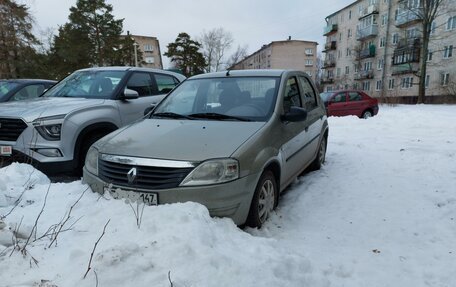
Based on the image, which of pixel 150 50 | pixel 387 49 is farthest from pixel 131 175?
pixel 150 50

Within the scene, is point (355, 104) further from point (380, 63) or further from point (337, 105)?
point (380, 63)

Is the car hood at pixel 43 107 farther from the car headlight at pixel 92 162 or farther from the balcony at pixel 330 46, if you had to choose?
the balcony at pixel 330 46

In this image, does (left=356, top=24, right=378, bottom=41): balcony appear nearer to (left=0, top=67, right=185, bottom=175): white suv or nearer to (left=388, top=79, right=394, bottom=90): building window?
(left=388, top=79, right=394, bottom=90): building window

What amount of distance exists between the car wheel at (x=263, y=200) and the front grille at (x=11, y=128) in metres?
3.34

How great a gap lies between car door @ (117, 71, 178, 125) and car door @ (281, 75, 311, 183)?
109 inches

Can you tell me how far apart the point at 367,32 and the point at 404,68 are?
30.3ft

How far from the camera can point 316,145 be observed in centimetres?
546

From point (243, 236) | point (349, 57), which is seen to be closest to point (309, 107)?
point (243, 236)

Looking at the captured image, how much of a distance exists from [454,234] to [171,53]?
5129 cm

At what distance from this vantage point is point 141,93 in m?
6.46

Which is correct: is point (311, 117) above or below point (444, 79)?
below

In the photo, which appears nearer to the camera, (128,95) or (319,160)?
(128,95)

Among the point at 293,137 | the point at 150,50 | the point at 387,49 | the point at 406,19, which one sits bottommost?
the point at 293,137

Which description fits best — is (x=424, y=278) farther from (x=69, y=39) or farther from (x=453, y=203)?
(x=69, y=39)
